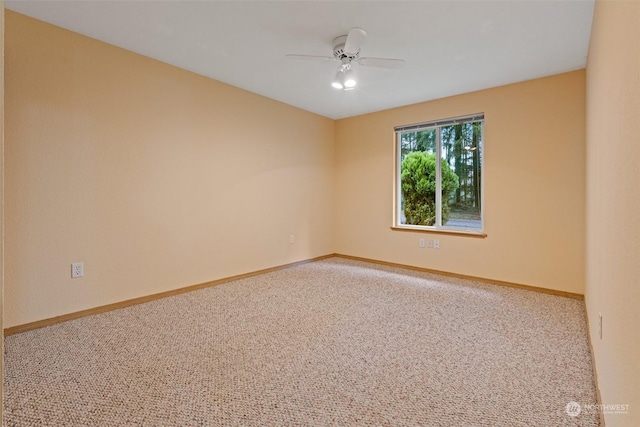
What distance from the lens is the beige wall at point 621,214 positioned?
3.25 feet

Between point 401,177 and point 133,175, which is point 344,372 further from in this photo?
point 401,177

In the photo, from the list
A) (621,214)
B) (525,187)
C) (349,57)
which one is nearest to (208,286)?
(349,57)

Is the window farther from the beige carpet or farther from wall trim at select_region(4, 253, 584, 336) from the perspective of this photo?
the beige carpet

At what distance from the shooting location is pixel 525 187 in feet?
12.1

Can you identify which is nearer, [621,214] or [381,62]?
[621,214]

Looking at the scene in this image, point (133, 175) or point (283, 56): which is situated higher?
point (283, 56)

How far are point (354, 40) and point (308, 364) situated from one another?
2.27m

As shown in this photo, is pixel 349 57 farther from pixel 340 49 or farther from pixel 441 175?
pixel 441 175

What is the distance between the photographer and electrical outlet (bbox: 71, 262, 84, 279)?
274 cm

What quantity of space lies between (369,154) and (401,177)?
601 millimetres

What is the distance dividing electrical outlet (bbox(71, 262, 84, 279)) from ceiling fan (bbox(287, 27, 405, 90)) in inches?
95.4

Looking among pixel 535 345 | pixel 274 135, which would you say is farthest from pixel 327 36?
pixel 535 345

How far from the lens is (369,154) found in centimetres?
508

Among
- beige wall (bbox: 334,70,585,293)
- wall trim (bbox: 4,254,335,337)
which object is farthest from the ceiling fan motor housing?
wall trim (bbox: 4,254,335,337)
